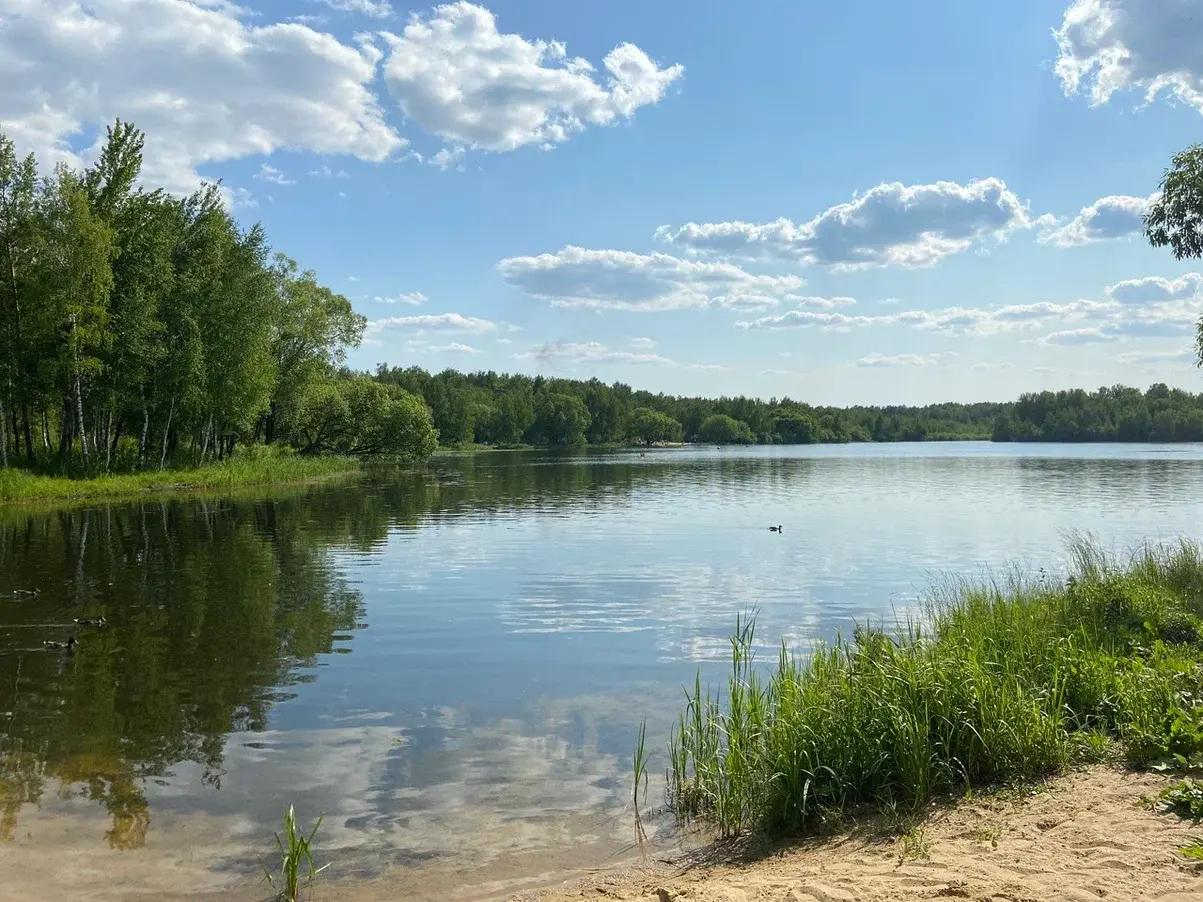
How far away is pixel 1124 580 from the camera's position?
1452cm

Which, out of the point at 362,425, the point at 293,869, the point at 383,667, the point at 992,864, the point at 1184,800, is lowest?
the point at 383,667

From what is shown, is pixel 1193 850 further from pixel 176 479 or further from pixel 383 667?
pixel 176 479

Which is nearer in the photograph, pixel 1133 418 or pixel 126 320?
pixel 126 320

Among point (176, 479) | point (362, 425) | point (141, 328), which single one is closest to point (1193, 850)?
point (141, 328)

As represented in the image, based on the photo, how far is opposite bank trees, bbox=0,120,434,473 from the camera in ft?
134

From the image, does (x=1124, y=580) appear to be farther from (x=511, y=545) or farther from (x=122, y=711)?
(x=511, y=545)

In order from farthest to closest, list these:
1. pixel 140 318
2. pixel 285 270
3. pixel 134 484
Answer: pixel 285 270 < pixel 134 484 < pixel 140 318

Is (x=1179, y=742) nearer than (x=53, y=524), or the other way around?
(x=1179, y=742)

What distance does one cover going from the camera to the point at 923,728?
7.75 m

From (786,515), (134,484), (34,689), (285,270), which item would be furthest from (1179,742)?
(285,270)

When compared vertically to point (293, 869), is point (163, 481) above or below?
above

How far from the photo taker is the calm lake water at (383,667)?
312 inches

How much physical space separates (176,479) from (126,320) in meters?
11.2

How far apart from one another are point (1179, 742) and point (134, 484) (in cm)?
5071
